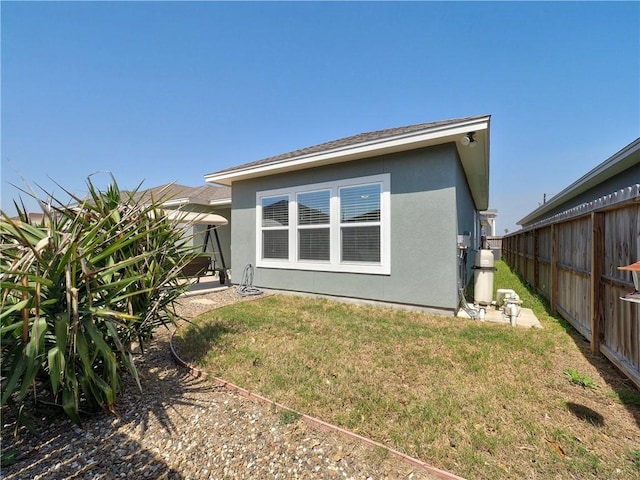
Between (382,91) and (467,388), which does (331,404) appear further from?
(382,91)

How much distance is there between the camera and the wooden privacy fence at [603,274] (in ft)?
9.57

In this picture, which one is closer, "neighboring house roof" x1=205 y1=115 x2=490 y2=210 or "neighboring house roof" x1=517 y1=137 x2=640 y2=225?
"neighboring house roof" x1=205 y1=115 x2=490 y2=210

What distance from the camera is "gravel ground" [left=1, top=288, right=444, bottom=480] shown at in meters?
1.78

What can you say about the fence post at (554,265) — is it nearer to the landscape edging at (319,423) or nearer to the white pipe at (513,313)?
the white pipe at (513,313)

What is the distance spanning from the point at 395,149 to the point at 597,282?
369 cm

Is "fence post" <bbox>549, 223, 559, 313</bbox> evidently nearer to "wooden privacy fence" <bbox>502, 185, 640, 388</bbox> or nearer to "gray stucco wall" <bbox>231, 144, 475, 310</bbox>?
"wooden privacy fence" <bbox>502, 185, 640, 388</bbox>

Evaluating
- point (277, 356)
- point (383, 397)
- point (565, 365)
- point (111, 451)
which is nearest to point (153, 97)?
point (277, 356)

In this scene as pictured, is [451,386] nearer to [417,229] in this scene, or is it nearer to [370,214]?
[417,229]

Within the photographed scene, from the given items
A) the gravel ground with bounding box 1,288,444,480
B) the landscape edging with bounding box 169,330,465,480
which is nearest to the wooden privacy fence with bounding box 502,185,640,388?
the landscape edging with bounding box 169,330,465,480

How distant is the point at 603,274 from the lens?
3.62m

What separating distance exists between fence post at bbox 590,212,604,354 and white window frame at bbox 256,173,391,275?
3.03 m

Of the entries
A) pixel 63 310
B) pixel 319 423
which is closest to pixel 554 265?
pixel 319 423

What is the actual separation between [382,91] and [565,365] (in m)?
9.07

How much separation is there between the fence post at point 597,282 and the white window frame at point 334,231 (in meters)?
3.03
